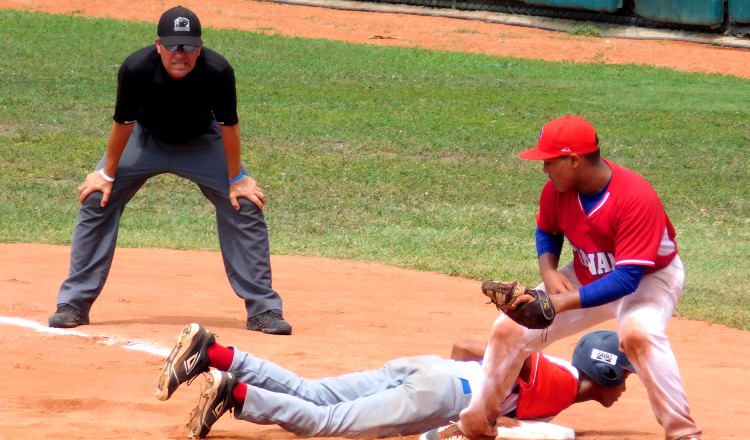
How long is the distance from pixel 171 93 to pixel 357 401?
8.71 ft

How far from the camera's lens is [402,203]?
514 inches

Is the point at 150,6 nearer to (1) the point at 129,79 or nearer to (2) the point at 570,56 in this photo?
(2) the point at 570,56

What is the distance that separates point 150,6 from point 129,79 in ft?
76.5

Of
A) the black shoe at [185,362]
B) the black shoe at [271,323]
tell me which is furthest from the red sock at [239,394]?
the black shoe at [271,323]

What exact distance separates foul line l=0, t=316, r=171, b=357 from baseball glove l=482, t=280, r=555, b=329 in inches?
103

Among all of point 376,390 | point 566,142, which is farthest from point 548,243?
point 376,390

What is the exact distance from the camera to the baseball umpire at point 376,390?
5.31m

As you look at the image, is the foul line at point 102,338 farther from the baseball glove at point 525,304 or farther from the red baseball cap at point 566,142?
the red baseball cap at point 566,142

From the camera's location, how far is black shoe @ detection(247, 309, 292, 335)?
7594 mm

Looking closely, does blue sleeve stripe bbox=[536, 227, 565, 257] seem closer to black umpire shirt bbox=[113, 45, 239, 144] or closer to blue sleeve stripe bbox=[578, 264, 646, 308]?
blue sleeve stripe bbox=[578, 264, 646, 308]

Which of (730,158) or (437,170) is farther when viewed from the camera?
(730,158)

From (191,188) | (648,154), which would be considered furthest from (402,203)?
A: (648,154)

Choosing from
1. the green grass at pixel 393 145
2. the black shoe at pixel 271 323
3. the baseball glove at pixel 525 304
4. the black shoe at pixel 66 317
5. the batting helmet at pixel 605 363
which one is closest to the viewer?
the baseball glove at pixel 525 304

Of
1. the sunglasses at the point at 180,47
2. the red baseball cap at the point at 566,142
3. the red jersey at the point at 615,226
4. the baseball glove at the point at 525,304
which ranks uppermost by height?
the sunglasses at the point at 180,47
